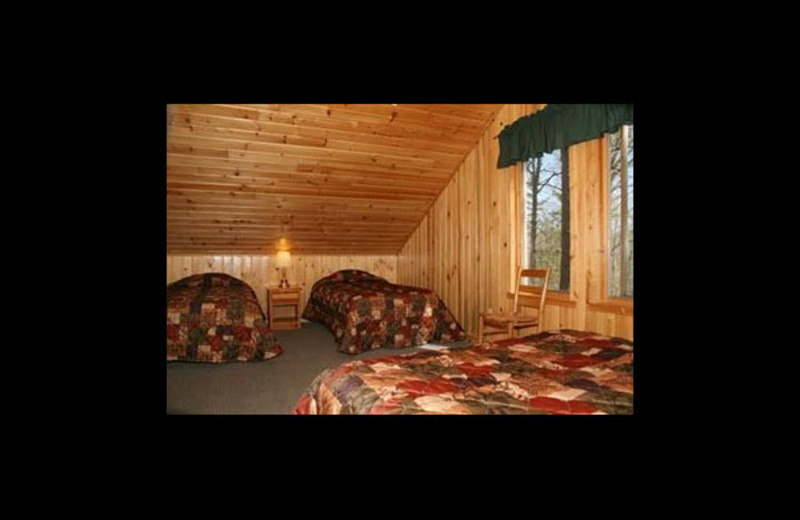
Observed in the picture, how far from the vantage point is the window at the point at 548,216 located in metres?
3.14

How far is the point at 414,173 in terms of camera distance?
4.41 metres

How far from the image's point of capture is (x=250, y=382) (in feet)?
8.74

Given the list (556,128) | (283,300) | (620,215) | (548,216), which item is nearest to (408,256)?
(283,300)

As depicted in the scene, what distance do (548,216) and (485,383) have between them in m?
2.51

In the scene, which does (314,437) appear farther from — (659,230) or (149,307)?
(659,230)

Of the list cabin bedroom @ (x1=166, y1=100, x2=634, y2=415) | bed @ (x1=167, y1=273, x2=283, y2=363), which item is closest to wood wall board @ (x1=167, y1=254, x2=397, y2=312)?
cabin bedroom @ (x1=166, y1=100, x2=634, y2=415)

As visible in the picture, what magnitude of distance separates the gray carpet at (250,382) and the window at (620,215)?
1884 mm

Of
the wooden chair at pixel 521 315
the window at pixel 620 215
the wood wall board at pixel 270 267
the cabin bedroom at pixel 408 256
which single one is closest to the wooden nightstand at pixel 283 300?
the cabin bedroom at pixel 408 256

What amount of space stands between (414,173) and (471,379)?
351 centimetres

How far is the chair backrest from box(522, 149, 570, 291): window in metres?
0.12

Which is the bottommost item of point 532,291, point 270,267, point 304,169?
point 532,291

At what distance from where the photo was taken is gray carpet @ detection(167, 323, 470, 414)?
88.4 inches

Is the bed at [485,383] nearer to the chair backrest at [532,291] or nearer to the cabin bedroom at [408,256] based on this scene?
the cabin bedroom at [408,256]

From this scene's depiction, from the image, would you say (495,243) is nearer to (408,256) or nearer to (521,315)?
(521,315)
